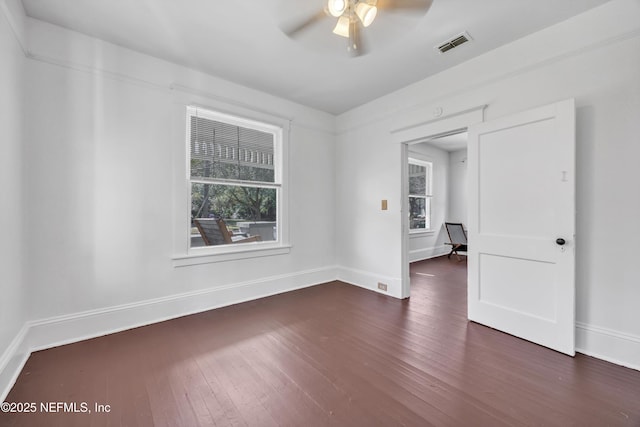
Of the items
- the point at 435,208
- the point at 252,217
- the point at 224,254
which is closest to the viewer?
the point at 224,254

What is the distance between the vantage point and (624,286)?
206cm

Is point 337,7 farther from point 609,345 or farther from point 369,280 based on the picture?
point 369,280

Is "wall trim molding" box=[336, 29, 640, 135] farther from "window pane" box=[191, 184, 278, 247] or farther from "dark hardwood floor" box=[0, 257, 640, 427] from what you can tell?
"dark hardwood floor" box=[0, 257, 640, 427]

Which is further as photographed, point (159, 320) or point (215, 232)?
point (215, 232)

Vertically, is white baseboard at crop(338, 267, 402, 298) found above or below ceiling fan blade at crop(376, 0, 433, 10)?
below

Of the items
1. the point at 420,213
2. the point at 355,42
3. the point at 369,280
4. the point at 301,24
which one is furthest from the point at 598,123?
the point at 420,213

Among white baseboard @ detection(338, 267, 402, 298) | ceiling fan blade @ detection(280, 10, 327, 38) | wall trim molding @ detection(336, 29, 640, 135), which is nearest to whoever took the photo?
ceiling fan blade @ detection(280, 10, 327, 38)

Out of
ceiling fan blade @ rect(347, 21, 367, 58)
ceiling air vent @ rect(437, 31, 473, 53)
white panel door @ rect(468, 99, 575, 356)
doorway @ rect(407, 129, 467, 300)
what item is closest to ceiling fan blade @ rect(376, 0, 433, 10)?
ceiling fan blade @ rect(347, 21, 367, 58)

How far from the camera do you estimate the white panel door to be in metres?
2.21

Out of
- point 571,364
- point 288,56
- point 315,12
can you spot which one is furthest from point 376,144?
point 571,364

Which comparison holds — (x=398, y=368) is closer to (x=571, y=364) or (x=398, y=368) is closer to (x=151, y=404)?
(x=571, y=364)

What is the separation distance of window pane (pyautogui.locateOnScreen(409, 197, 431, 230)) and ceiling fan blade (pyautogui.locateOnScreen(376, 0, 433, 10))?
17.5 feet

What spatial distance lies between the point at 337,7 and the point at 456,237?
6.32 metres

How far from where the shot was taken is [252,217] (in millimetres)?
3662
